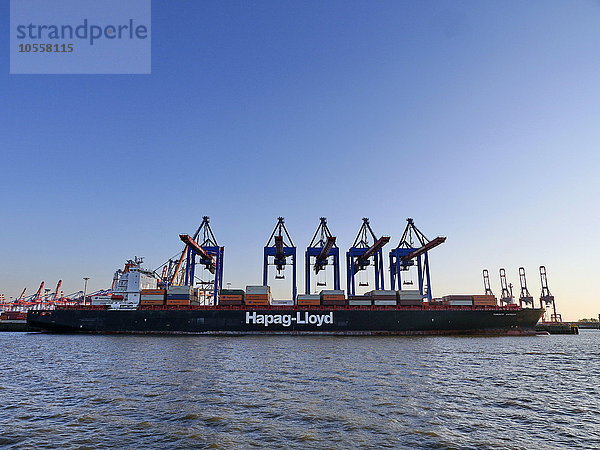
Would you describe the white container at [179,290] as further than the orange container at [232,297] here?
Yes

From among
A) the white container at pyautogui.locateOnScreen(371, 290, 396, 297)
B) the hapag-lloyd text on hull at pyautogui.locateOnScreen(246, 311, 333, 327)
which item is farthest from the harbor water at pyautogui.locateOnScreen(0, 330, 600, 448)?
the white container at pyautogui.locateOnScreen(371, 290, 396, 297)

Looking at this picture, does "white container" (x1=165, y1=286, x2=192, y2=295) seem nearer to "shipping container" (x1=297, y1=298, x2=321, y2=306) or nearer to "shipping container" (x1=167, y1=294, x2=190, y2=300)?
A: "shipping container" (x1=167, y1=294, x2=190, y2=300)

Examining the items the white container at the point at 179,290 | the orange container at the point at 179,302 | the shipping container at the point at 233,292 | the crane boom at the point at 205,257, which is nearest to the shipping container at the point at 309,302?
the shipping container at the point at 233,292

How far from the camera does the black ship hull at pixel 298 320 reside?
53219mm

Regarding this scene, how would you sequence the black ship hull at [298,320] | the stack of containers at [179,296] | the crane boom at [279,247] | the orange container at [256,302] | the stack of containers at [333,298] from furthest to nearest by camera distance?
the crane boom at [279,247]
the stack of containers at [333,298]
the orange container at [256,302]
the stack of containers at [179,296]
the black ship hull at [298,320]

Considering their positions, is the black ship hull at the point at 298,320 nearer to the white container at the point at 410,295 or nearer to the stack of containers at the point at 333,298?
the stack of containers at the point at 333,298

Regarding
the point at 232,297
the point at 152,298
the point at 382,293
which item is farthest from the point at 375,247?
the point at 152,298

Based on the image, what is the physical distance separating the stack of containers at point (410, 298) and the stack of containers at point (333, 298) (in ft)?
29.4

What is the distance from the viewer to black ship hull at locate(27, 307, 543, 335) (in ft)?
175

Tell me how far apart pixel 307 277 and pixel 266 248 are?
922 centimetres

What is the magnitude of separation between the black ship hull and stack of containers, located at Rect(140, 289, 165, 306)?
65.0 inches

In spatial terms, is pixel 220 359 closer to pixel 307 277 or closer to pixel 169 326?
pixel 169 326

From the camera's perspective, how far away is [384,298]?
185ft

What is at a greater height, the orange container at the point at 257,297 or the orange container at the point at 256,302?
the orange container at the point at 257,297
